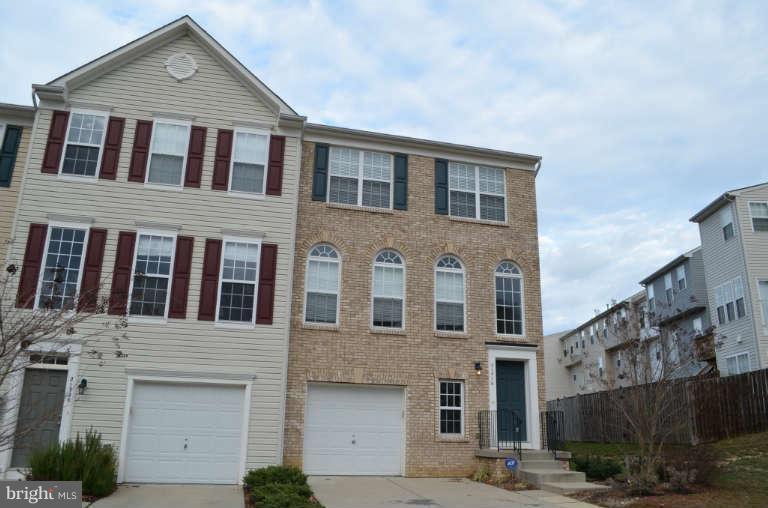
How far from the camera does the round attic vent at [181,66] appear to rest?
16.3m

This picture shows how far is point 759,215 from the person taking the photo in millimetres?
25141

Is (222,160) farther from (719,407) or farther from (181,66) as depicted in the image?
(719,407)

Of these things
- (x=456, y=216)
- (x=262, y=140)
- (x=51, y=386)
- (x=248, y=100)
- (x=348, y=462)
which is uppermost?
(x=248, y=100)

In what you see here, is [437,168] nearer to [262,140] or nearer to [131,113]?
[262,140]

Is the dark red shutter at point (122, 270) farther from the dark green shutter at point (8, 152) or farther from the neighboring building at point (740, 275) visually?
the neighboring building at point (740, 275)

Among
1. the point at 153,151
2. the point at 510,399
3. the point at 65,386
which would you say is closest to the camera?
the point at 65,386

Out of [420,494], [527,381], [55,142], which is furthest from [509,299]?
[55,142]

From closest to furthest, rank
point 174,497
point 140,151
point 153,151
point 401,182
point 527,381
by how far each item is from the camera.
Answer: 1. point 174,497
2. point 140,151
3. point 153,151
4. point 527,381
5. point 401,182

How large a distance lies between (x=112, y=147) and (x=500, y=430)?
12357 millimetres

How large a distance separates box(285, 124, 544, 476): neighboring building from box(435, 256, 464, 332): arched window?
0.11 ft

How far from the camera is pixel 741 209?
82.6ft

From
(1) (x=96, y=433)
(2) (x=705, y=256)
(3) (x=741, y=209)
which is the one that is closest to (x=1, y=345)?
(1) (x=96, y=433)

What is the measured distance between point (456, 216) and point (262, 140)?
5.83 m

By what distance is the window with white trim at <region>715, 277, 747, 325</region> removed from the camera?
2506 cm
